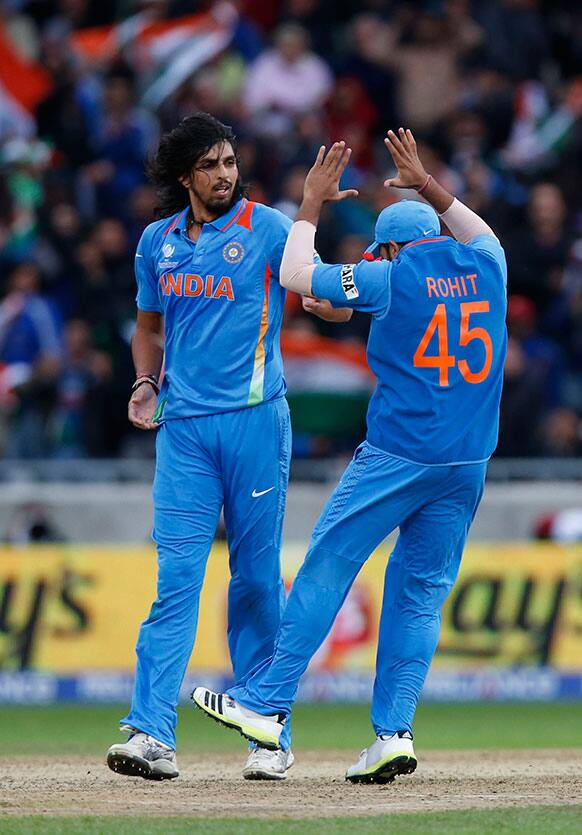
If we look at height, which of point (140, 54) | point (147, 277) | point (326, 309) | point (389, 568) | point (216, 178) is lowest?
point (389, 568)

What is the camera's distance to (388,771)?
7.55 meters

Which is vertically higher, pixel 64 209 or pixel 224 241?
pixel 64 209

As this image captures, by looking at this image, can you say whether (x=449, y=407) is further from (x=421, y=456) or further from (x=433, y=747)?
(x=433, y=747)

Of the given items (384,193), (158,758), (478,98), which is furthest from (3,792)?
(478,98)

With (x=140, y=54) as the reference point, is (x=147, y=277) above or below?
below

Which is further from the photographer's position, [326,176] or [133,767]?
[326,176]

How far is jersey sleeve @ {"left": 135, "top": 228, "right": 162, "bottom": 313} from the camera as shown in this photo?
8.00 meters

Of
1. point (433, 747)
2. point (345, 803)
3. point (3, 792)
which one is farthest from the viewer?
point (433, 747)

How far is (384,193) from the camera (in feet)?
51.6

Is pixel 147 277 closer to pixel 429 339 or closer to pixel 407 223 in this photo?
pixel 407 223

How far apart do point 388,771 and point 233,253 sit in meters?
Result: 2.35

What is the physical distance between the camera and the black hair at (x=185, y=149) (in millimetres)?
7824

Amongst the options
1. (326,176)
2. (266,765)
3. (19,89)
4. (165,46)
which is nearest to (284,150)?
(165,46)

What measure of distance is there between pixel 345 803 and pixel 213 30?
38.6 feet
